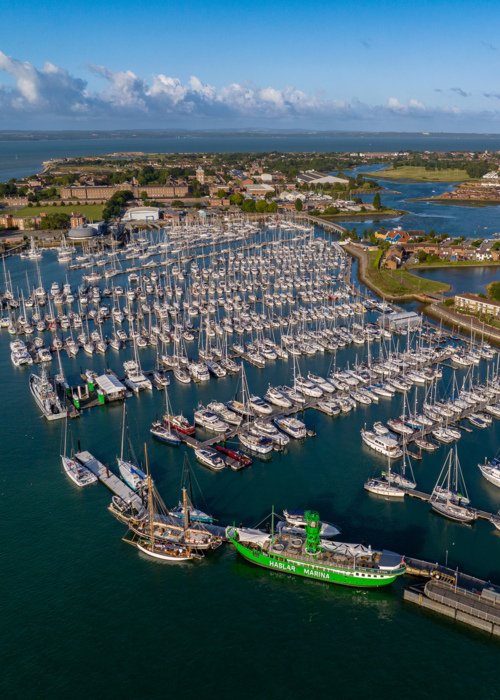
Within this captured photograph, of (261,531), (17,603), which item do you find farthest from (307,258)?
(17,603)

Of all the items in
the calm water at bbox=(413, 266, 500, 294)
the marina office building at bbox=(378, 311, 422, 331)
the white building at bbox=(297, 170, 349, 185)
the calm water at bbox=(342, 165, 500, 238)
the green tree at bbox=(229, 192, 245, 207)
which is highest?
the white building at bbox=(297, 170, 349, 185)

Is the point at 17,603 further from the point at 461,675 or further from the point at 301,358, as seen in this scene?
the point at 301,358

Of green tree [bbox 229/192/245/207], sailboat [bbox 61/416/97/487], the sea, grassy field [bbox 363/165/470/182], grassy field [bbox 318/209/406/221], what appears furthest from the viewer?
grassy field [bbox 363/165/470/182]

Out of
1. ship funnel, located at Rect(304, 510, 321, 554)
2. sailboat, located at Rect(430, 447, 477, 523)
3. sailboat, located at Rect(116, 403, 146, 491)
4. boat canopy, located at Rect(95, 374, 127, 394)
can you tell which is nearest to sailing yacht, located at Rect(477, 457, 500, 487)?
sailboat, located at Rect(430, 447, 477, 523)

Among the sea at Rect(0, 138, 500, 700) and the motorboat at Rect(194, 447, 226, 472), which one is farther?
the motorboat at Rect(194, 447, 226, 472)

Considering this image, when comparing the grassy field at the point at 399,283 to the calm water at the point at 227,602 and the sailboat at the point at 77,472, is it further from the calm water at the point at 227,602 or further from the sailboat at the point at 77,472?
the sailboat at the point at 77,472

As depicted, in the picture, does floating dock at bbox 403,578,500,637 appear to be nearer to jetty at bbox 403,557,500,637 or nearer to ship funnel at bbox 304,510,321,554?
jetty at bbox 403,557,500,637

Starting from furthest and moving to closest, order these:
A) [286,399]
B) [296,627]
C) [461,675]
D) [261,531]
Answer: [286,399], [261,531], [296,627], [461,675]
